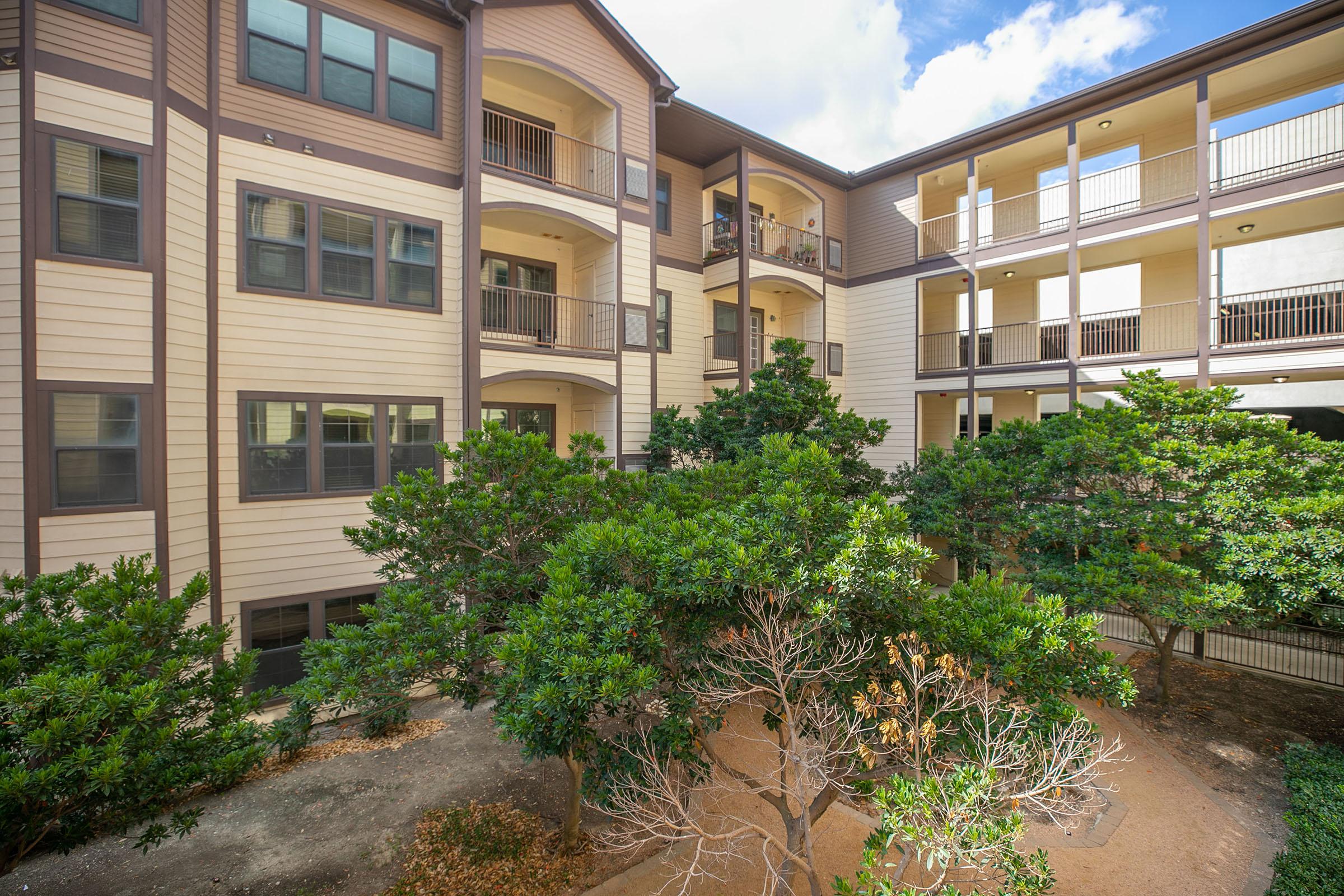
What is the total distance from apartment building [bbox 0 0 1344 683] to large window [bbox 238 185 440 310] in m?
0.05

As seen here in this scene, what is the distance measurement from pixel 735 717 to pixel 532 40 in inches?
534

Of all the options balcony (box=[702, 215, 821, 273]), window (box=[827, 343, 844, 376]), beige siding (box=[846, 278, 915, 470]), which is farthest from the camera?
window (box=[827, 343, 844, 376])

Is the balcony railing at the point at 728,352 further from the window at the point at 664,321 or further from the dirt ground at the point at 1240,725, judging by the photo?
the dirt ground at the point at 1240,725

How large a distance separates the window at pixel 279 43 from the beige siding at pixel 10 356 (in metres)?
3.20

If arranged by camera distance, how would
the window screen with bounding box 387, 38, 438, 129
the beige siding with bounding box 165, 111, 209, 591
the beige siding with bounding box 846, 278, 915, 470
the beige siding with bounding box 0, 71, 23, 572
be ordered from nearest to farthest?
the beige siding with bounding box 0, 71, 23, 572
the beige siding with bounding box 165, 111, 209, 591
the window screen with bounding box 387, 38, 438, 129
the beige siding with bounding box 846, 278, 915, 470

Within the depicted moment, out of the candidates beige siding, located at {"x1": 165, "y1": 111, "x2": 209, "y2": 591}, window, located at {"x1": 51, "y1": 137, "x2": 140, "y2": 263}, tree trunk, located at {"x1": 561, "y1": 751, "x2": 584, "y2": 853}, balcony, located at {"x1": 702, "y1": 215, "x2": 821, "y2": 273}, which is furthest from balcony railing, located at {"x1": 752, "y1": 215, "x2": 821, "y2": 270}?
tree trunk, located at {"x1": 561, "y1": 751, "x2": 584, "y2": 853}

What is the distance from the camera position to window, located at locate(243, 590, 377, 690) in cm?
927

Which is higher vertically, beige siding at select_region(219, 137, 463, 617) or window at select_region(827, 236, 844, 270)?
window at select_region(827, 236, 844, 270)

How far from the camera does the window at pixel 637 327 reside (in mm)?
13016

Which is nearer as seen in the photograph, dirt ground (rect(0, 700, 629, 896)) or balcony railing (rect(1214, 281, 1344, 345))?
dirt ground (rect(0, 700, 629, 896))

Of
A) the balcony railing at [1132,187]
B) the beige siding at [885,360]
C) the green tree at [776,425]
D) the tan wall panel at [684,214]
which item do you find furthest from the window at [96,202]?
the balcony railing at [1132,187]

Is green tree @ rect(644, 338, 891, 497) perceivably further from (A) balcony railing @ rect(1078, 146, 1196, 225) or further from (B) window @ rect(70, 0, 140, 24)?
(B) window @ rect(70, 0, 140, 24)

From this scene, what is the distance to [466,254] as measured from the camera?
35.2 ft

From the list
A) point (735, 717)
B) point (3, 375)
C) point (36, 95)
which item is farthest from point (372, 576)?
point (36, 95)
